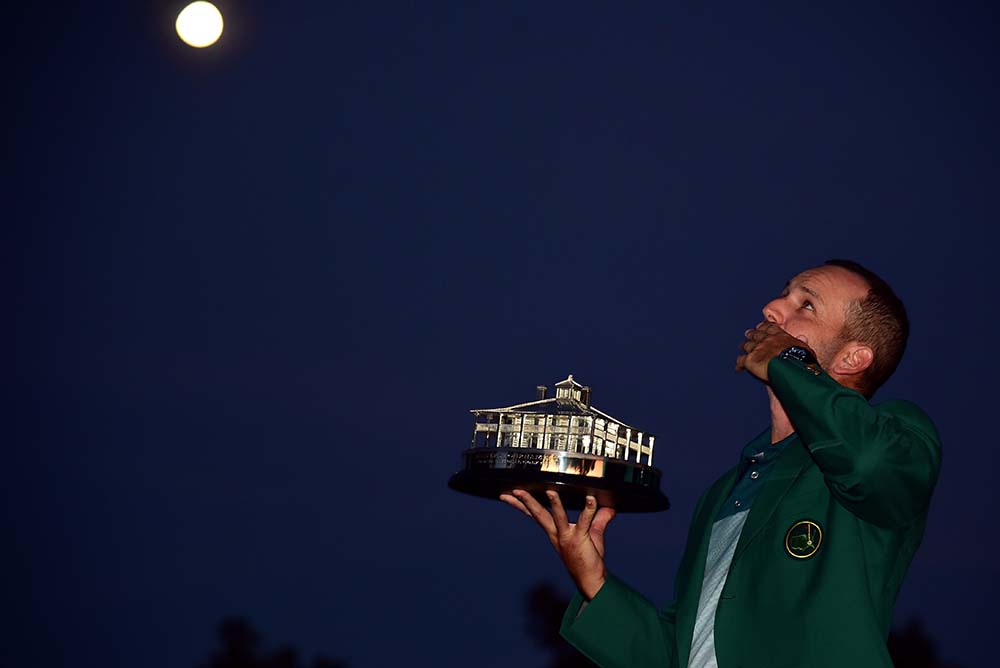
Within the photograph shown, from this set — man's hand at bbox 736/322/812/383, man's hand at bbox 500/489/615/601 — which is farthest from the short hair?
man's hand at bbox 500/489/615/601

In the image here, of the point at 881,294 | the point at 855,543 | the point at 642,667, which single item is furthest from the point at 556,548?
the point at 881,294

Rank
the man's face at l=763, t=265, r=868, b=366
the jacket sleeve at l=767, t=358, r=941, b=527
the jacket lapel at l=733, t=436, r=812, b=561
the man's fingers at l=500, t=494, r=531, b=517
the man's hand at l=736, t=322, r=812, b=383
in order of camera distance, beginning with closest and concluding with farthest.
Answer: the jacket sleeve at l=767, t=358, r=941, b=527 < the man's hand at l=736, t=322, r=812, b=383 < the jacket lapel at l=733, t=436, r=812, b=561 < the man's face at l=763, t=265, r=868, b=366 < the man's fingers at l=500, t=494, r=531, b=517

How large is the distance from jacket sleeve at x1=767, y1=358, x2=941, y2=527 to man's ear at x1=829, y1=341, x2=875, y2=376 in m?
0.65

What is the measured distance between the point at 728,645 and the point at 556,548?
3.39 feet

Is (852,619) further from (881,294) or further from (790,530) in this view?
(881,294)

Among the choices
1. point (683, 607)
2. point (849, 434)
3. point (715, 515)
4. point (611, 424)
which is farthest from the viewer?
point (611, 424)

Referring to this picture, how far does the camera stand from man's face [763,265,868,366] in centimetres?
383

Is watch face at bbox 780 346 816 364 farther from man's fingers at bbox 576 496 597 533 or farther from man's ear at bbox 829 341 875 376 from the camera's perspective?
man's fingers at bbox 576 496 597 533

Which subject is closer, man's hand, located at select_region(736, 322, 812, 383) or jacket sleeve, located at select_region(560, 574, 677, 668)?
man's hand, located at select_region(736, 322, 812, 383)

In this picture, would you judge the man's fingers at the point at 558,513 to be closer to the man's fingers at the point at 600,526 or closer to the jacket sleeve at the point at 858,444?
the man's fingers at the point at 600,526

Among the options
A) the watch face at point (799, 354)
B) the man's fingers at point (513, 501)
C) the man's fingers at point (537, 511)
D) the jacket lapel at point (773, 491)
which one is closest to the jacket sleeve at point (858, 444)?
the watch face at point (799, 354)

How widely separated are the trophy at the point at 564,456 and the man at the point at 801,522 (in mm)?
96

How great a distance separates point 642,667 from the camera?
405 cm

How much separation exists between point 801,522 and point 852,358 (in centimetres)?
75
